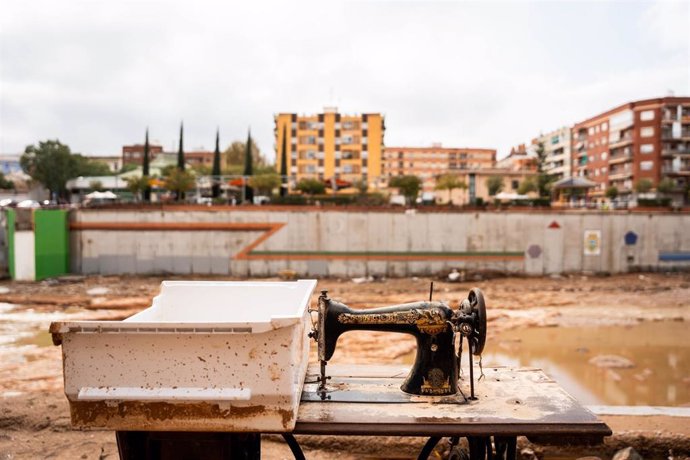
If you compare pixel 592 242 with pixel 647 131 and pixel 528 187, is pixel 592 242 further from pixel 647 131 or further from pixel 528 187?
pixel 647 131

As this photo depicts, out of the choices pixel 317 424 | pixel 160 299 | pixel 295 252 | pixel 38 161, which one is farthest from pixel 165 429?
pixel 38 161

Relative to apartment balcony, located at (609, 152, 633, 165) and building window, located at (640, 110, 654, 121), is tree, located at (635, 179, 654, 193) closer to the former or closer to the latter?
apartment balcony, located at (609, 152, 633, 165)

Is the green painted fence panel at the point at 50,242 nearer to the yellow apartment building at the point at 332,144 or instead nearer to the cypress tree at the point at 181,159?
the cypress tree at the point at 181,159

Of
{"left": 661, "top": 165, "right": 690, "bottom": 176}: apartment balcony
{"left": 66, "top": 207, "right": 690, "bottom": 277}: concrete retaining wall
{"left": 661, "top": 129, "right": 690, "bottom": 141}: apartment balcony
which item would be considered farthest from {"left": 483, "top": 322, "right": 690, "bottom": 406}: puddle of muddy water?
{"left": 661, "top": 129, "right": 690, "bottom": 141}: apartment balcony

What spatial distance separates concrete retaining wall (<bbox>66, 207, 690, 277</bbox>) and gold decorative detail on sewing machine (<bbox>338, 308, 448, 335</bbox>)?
52.8 ft

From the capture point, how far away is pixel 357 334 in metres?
11.6

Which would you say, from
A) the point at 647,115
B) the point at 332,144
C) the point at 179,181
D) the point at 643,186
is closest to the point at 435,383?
the point at 179,181

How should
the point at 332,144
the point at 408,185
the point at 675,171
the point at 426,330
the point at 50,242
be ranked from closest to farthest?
1. the point at 426,330
2. the point at 50,242
3. the point at 408,185
4. the point at 675,171
5. the point at 332,144

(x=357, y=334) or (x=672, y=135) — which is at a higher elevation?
(x=672, y=135)

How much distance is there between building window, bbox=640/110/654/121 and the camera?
47641 millimetres

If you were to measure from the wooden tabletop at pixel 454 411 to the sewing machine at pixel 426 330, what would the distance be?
0.10 m

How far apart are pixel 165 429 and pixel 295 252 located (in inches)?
674

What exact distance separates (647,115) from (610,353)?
149 feet

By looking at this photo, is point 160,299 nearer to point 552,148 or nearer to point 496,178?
point 496,178
